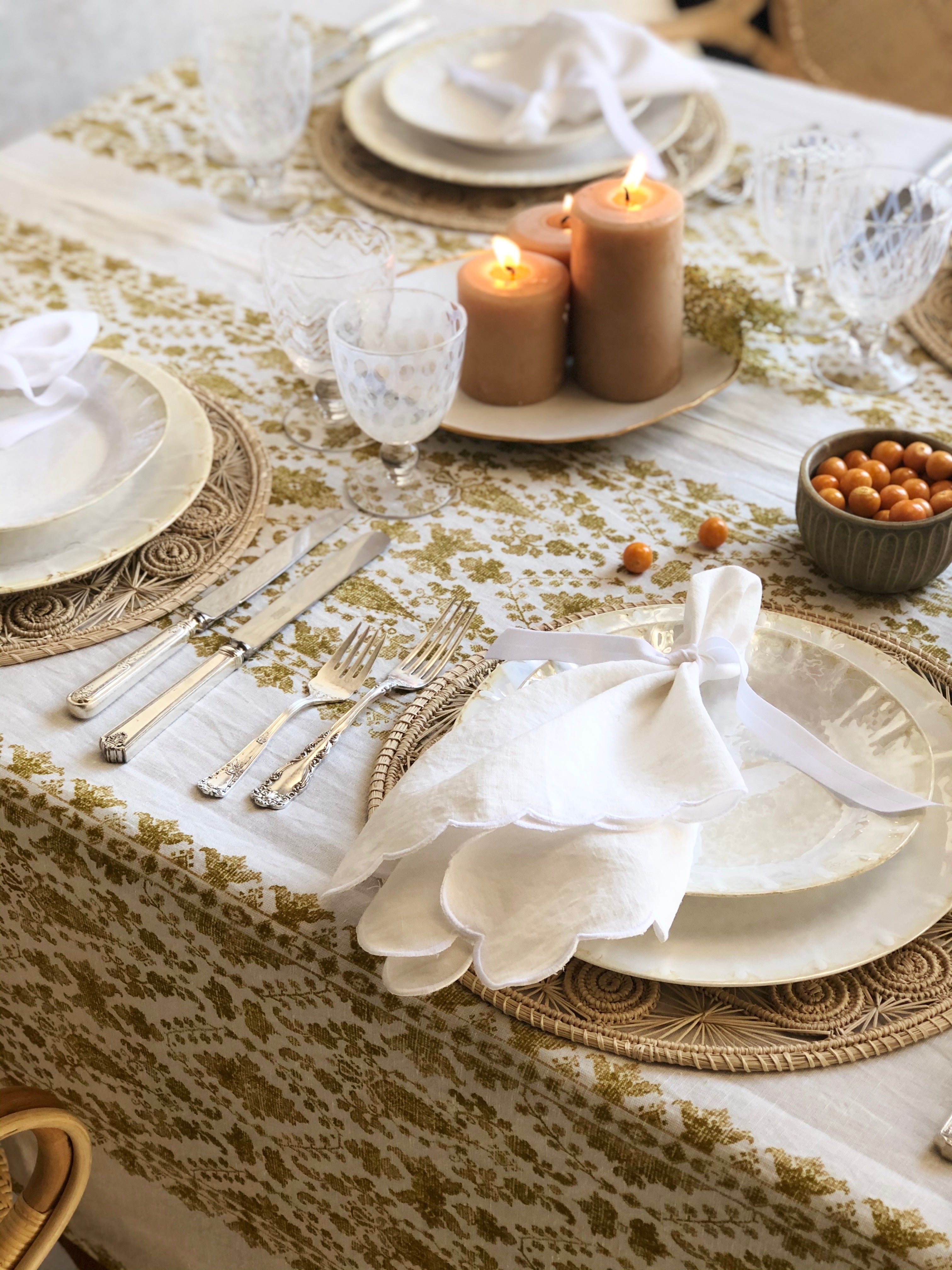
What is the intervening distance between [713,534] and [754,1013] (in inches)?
15.5

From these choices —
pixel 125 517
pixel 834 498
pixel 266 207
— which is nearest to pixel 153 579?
pixel 125 517

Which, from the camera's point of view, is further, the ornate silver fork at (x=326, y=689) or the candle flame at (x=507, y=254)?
the candle flame at (x=507, y=254)

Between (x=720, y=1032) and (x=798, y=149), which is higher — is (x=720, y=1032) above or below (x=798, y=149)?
below

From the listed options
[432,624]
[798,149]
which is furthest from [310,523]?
[798,149]

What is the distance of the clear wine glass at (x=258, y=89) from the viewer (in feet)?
4.13

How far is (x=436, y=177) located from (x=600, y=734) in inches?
34.2

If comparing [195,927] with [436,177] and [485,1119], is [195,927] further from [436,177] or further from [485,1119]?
[436,177]

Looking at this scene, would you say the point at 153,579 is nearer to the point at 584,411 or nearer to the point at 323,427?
the point at 323,427

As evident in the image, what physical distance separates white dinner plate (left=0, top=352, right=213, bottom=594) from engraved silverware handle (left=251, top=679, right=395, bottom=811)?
22 centimetres

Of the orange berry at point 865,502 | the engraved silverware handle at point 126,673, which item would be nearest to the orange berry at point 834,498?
the orange berry at point 865,502

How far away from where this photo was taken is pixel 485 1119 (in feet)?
2.02

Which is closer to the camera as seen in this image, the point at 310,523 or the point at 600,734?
→ the point at 600,734

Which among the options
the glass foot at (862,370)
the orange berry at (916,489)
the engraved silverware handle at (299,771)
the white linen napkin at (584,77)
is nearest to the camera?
the engraved silverware handle at (299,771)

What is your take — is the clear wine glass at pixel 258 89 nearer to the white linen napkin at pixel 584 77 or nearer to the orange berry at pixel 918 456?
the white linen napkin at pixel 584 77
